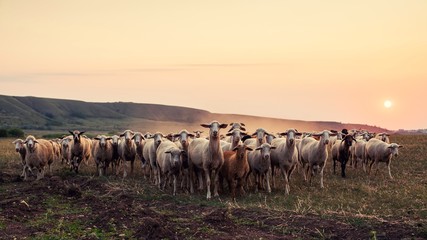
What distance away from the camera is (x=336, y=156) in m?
23.7

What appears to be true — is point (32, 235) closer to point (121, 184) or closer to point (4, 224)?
point (4, 224)

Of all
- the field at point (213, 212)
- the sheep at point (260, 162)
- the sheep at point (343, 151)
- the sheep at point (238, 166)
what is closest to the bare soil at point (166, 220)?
the field at point (213, 212)

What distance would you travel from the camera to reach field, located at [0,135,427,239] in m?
10.6

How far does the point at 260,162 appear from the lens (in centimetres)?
1744

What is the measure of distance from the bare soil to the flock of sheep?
2104 millimetres

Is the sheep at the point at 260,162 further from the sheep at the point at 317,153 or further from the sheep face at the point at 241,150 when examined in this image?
the sheep at the point at 317,153

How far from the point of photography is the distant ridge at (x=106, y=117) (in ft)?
459

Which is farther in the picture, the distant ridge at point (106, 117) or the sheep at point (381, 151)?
the distant ridge at point (106, 117)

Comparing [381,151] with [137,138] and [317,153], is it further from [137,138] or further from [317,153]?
[137,138]

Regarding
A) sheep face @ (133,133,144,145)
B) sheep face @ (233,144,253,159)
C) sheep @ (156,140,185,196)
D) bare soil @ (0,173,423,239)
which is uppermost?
sheep face @ (233,144,253,159)

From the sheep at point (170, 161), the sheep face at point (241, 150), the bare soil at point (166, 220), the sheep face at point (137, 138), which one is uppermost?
the sheep face at point (241, 150)

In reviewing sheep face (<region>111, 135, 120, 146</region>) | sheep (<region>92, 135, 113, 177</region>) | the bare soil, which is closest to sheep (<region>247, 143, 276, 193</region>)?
the bare soil

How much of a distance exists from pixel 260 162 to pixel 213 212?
534 cm

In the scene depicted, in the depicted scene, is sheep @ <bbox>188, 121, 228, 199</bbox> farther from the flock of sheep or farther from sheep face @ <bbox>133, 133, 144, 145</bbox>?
sheep face @ <bbox>133, 133, 144, 145</bbox>
